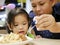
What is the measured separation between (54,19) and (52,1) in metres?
0.08

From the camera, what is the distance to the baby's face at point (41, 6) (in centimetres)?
71

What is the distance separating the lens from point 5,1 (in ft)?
2.40

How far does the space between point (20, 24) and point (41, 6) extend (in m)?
0.12

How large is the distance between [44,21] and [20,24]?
0.11 m

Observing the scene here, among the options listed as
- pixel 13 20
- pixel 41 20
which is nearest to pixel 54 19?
pixel 41 20

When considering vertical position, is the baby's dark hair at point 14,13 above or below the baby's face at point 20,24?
above

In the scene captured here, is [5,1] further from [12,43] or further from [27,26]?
[12,43]

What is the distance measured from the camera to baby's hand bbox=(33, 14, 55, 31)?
0.70m

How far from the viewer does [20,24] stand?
0.67 m

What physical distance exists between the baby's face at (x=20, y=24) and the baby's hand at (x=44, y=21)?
5cm

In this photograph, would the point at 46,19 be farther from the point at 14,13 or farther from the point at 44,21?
the point at 14,13

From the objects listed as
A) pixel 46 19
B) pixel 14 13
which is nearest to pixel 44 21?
pixel 46 19

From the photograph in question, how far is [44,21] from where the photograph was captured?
0.71 meters

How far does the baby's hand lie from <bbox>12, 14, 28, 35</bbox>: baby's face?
0.05 m
